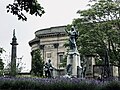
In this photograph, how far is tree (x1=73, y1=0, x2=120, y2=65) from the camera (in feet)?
127

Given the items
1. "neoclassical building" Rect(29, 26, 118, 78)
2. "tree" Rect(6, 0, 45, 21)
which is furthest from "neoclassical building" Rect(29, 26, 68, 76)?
"tree" Rect(6, 0, 45, 21)

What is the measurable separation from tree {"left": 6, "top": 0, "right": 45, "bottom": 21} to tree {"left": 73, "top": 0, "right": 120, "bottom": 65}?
2695cm

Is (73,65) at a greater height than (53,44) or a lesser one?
lesser

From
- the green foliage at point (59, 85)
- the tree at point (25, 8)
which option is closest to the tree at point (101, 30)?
the green foliage at point (59, 85)

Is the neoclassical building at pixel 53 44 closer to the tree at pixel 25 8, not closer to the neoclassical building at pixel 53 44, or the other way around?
the neoclassical building at pixel 53 44

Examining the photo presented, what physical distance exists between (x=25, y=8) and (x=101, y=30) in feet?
92.8

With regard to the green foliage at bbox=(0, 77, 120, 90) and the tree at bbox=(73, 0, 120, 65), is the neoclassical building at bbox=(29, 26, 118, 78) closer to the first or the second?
the tree at bbox=(73, 0, 120, 65)

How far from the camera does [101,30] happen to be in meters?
39.2

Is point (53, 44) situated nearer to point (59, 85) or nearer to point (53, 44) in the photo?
→ point (53, 44)

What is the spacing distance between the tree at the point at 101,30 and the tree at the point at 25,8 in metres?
27.0

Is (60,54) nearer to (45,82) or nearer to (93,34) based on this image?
(93,34)

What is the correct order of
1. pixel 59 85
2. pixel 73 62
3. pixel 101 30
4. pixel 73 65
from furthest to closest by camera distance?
1. pixel 101 30
2. pixel 73 62
3. pixel 73 65
4. pixel 59 85

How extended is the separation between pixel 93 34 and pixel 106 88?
24.4 metres

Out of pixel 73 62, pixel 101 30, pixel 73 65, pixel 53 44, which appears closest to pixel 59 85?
pixel 73 65
